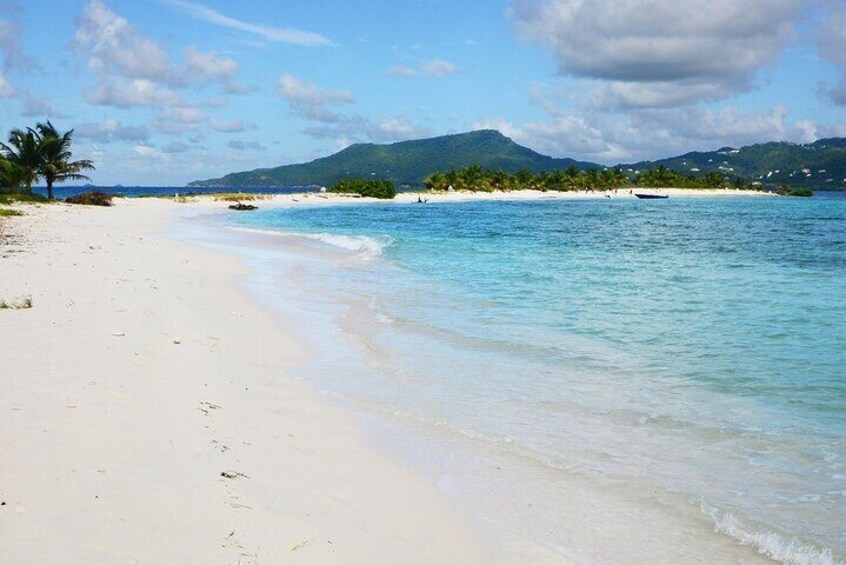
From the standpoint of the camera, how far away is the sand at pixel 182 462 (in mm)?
4090

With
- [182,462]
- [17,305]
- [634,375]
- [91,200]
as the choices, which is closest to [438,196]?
[91,200]

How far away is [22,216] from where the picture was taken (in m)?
39.8

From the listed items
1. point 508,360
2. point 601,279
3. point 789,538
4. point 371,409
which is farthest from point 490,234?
point 789,538

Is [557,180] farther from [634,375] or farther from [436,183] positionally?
[634,375]

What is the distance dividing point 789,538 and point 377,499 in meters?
3.36

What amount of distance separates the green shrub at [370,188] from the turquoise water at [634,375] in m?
89.7

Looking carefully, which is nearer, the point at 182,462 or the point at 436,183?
the point at 182,462

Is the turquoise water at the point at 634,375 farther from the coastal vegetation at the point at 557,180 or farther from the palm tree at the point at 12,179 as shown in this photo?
the coastal vegetation at the point at 557,180

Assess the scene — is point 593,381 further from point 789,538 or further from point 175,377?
point 175,377

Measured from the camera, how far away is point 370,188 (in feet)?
369

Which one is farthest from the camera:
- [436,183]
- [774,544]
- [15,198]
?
[436,183]

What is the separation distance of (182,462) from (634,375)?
686 cm

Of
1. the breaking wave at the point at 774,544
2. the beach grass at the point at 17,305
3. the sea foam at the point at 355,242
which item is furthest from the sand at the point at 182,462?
the sea foam at the point at 355,242

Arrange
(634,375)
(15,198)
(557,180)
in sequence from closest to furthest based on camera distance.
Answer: (634,375) → (15,198) → (557,180)
